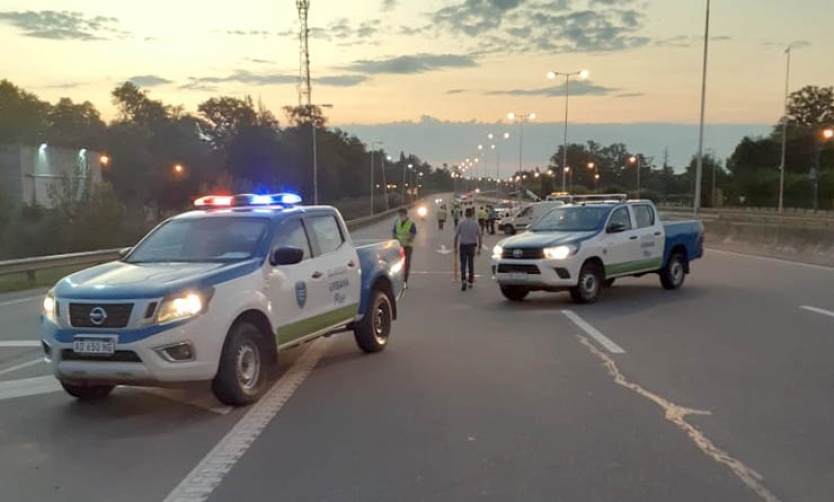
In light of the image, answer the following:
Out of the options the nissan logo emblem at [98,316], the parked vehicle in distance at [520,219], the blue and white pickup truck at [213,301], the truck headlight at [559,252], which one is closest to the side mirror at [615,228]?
the truck headlight at [559,252]

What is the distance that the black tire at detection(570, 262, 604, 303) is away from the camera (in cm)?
1464

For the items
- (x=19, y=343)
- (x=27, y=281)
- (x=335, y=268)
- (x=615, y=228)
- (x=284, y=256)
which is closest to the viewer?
(x=284, y=256)

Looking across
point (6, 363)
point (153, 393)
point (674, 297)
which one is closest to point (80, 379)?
point (153, 393)

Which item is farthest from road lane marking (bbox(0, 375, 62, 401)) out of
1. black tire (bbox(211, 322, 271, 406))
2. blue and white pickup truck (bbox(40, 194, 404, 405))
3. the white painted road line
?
the white painted road line

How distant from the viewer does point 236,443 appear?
20.2 ft

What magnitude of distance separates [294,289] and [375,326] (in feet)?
6.75

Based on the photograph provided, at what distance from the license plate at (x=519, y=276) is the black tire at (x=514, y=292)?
0.63 meters

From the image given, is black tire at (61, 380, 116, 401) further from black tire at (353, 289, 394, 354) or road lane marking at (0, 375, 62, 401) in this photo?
black tire at (353, 289, 394, 354)

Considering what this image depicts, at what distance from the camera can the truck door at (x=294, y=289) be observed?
25.6 feet

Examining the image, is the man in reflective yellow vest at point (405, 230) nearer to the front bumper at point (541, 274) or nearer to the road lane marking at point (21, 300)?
the front bumper at point (541, 274)

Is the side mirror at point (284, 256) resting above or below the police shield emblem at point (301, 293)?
above

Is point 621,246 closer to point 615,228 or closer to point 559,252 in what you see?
point 615,228

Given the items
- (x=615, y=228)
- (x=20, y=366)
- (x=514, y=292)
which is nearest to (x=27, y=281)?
(x=20, y=366)

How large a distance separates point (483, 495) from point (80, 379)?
12.3 ft
